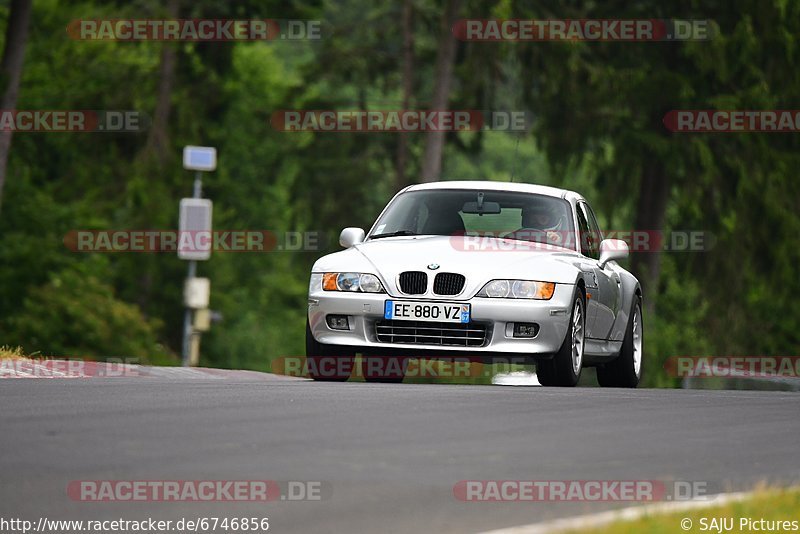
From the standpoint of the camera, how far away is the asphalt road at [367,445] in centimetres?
732

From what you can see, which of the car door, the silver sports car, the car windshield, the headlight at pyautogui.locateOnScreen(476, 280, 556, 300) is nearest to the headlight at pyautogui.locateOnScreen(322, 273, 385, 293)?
the silver sports car

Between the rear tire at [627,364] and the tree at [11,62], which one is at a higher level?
the tree at [11,62]

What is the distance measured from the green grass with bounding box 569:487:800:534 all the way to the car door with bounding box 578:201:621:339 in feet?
24.6

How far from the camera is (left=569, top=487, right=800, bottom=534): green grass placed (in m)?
6.73

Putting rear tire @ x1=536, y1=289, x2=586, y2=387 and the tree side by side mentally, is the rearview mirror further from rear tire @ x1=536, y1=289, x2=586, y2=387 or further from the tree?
the tree

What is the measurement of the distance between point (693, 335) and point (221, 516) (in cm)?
3061

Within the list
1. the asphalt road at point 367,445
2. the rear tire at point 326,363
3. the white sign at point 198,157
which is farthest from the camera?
the white sign at point 198,157

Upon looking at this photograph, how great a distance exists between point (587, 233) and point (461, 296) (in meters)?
2.74

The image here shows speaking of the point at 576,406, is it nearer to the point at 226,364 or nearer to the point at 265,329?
the point at 226,364

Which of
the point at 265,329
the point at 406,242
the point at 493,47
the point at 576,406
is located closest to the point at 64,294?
Answer: the point at 493,47

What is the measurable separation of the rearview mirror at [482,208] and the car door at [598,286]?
870 millimetres

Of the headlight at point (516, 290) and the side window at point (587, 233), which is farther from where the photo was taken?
the side window at point (587, 233)

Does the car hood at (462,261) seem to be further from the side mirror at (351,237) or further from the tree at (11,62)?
the tree at (11,62)

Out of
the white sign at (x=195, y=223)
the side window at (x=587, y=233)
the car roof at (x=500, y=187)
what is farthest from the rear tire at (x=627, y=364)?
the white sign at (x=195, y=223)
